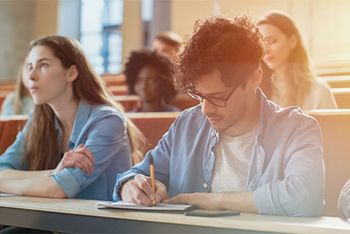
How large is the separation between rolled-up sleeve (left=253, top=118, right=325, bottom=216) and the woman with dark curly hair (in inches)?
73.1

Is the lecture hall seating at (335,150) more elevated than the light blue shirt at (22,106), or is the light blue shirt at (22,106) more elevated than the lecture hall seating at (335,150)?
the light blue shirt at (22,106)

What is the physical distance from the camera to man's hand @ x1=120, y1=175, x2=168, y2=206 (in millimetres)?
1360

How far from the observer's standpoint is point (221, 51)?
138 cm

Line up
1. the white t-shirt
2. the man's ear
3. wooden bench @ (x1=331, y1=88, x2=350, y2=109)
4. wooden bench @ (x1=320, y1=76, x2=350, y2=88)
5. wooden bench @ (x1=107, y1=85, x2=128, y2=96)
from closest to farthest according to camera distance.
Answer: the white t-shirt < the man's ear < wooden bench @ (x1=331, y1=88, x2=350, y2=109) < wooden bench @ (x1=320, y1=76, x2=350, y2=88) < wooden bench @ (x1=107, y1=85, x2=128, y2=96)

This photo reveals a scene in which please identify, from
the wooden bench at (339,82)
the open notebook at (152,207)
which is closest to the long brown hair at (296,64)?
the wooden bench at (339,82)

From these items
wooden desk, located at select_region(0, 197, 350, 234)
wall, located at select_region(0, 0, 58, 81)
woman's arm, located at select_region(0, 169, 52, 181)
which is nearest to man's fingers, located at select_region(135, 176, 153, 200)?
wooden desk, located at select_region(0, 197, 350, 234)

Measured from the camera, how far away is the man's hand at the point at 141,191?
1.36 m

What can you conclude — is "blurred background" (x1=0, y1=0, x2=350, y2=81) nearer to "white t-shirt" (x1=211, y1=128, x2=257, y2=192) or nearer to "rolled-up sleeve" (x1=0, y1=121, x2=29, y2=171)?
"rolled-up sleeve" (x1=0, y1=121, x2=29, y2=171)

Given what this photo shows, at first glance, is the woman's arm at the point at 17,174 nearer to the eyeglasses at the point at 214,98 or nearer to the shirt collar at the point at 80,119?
the shirt collar at the point at 80,119

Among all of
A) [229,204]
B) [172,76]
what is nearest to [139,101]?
[172,76]

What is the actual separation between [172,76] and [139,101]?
176cm

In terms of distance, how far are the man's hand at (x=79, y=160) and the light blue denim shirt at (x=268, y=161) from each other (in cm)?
24

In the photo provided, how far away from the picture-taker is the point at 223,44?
1384mm

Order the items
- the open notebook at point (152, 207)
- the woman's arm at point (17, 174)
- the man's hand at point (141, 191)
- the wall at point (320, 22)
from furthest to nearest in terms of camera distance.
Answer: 1. the wall at point (320, 22)
2. the woman's arm at point (17, 174)
3. the man's hand at point (141, 191)
4. the open notebook at point (152, 207)
